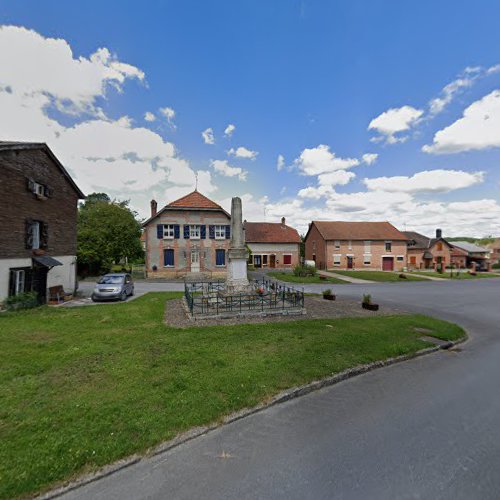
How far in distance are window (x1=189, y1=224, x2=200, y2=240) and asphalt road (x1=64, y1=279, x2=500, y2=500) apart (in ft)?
81.0

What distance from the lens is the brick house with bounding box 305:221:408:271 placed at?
4038 cm

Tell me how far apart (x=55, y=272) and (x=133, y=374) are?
14.5 m

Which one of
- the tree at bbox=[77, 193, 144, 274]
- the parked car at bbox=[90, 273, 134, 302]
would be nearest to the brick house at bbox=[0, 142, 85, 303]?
the parked car at bbox=[90, 273, 134, 302]

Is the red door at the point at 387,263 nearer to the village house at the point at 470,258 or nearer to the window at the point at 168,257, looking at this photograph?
the village house at the point at 470,258

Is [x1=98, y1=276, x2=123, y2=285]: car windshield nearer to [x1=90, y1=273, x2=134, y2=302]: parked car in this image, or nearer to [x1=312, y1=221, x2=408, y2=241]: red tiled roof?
[x1=90, y1=273, x2=134, y2=302]: parked car

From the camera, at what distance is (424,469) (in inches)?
133

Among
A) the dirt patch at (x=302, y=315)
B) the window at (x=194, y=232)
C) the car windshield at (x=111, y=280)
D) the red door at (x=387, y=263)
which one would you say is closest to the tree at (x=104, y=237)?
the window at (x=194, y=232)

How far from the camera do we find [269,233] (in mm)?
42188

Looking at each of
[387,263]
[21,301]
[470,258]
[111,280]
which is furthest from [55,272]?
[470,258]

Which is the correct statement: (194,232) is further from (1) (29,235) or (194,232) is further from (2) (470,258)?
(2) (470,258)

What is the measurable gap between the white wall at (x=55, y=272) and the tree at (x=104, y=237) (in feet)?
41.5

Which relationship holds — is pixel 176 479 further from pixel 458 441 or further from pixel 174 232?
pixel 174 232

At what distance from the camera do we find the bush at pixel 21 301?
1222cm

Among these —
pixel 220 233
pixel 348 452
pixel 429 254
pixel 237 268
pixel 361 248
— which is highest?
pixel 220 233
